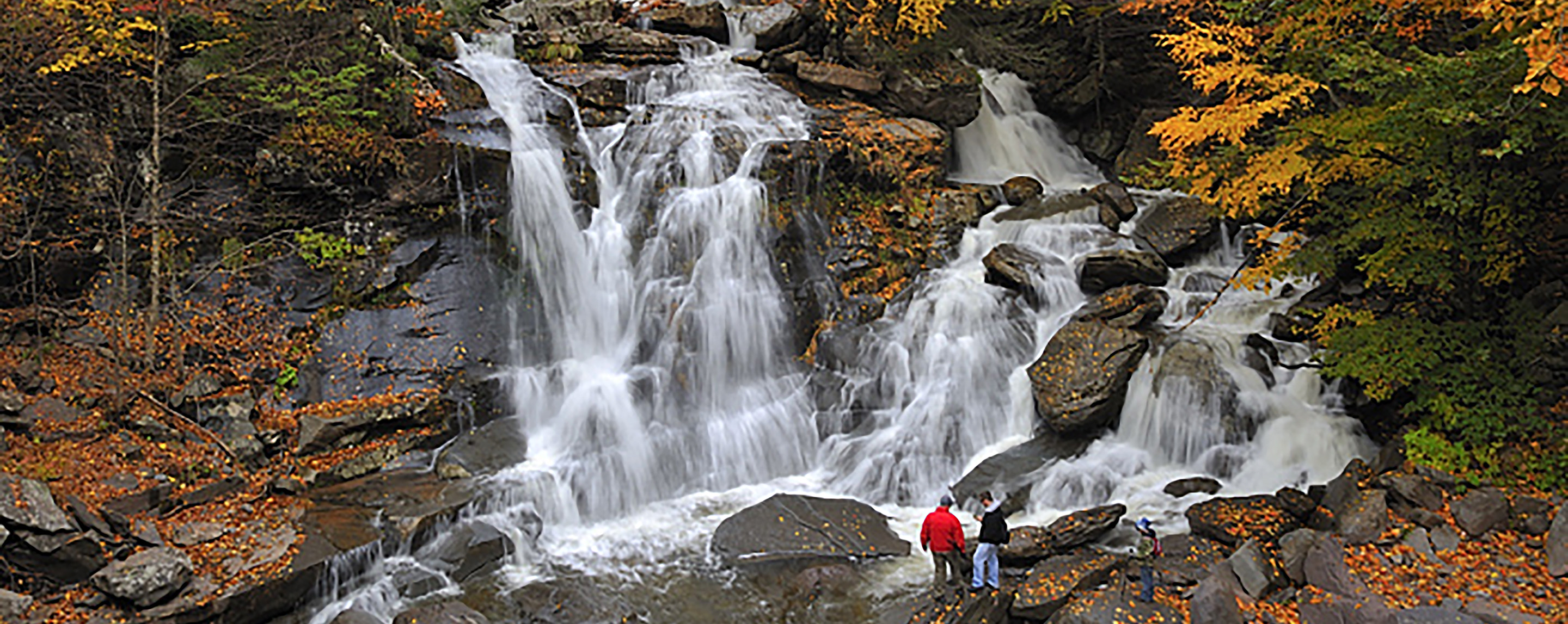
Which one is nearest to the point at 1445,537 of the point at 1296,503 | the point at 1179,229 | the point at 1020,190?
the point at 1296,503

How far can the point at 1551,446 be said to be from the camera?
28.0ft

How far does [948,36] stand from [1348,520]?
39.3ft

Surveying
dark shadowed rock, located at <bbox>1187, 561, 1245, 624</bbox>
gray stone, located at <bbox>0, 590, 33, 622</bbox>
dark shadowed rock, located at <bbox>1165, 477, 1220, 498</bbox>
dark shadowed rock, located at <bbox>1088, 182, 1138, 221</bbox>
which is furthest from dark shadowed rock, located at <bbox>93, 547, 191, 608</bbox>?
dark shadowed rock, located at <bbox>1088, 182, 1138, 221</bbox>

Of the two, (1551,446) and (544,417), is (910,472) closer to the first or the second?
(544,417)

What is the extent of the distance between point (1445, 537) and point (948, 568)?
4.60 m

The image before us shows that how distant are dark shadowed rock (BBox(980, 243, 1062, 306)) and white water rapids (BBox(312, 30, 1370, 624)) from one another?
0.19m

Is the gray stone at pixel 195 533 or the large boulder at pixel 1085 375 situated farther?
the large boulder at pixel 1085 375

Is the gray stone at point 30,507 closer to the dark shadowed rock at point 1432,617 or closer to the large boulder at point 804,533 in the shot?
the large boulder at point 804,533

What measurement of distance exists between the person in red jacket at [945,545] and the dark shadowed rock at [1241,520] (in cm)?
280

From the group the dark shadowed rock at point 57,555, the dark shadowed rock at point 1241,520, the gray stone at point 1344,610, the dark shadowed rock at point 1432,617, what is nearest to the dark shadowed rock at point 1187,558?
the dark shadowed rock at point 1241,520

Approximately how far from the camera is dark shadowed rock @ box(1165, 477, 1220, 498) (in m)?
10.5

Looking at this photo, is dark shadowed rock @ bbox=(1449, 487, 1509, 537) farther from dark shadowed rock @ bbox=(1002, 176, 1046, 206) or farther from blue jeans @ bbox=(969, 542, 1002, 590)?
dark shadowed rock @ bbox=(1002, 176, 1046, 206)

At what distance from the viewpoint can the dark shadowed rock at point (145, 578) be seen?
7461mm

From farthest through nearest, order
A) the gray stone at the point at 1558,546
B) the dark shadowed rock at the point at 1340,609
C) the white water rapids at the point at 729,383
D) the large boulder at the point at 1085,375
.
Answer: the large boulder at the point at 1085,375 → the white water rapids at the point at 729,383 → the gray stone at the point at 1558,546 → the dark shadowed rock at the point at 1340,609
